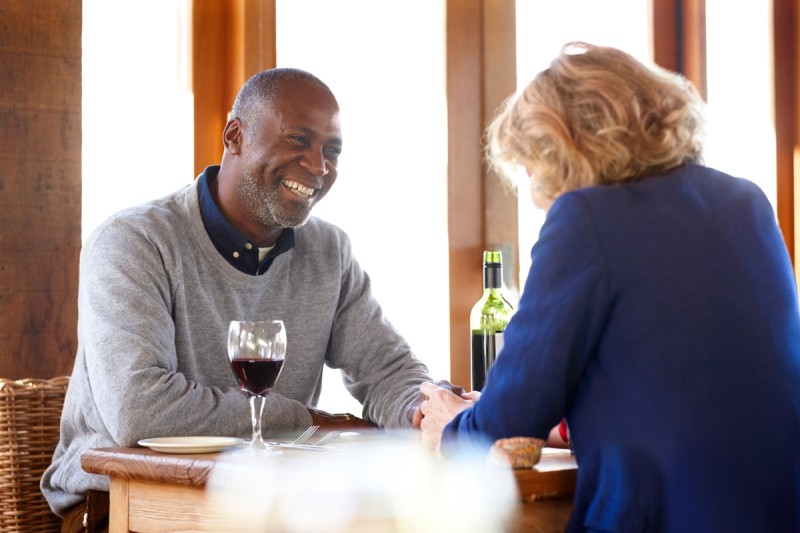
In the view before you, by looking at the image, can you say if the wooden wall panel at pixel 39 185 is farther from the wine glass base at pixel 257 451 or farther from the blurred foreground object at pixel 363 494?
the blurred foreground object at pixel 363 494

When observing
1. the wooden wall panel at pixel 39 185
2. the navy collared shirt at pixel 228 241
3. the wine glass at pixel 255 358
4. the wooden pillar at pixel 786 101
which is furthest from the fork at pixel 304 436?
the wooden pillar at pixel 786 101

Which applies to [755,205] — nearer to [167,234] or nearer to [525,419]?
[525,419]

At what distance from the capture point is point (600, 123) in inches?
56.0

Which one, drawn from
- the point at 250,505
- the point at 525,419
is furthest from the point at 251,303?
the point at 525,419

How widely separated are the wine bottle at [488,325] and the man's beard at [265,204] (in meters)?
0.46

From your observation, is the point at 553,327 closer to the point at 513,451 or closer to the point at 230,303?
the point at 513,451

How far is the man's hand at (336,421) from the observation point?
2.00m

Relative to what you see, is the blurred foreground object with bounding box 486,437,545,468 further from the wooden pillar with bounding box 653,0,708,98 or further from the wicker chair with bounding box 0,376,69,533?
the wooden pillar with bounding box 653,0,708,98

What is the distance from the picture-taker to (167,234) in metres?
2.18

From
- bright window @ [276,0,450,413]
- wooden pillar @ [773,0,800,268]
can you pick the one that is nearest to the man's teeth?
bright window @ [276,0,450,413]

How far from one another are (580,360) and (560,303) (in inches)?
3.3

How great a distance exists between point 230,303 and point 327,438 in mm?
549

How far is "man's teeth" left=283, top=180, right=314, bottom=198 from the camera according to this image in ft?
7.82

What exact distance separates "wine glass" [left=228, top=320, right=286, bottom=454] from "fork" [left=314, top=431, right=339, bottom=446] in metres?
0.14
